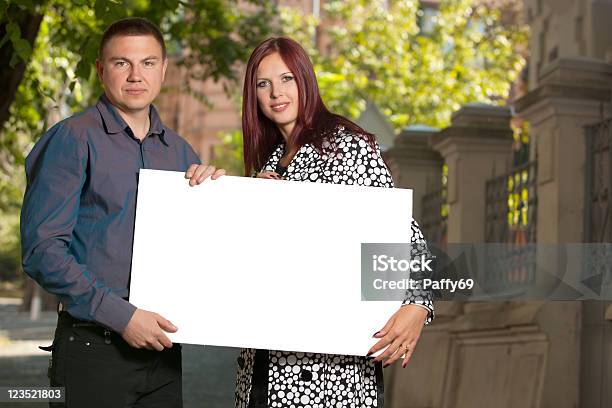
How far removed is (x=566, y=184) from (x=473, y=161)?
114 inches

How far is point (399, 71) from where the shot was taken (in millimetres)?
26156

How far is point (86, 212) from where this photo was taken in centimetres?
330

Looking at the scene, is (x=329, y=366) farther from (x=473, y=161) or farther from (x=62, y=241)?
(x=473, y=161)

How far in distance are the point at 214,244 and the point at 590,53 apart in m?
9.61

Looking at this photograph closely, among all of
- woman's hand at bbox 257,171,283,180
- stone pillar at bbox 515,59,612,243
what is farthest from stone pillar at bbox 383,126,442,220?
woman's hand at bbox 257,171,283,180

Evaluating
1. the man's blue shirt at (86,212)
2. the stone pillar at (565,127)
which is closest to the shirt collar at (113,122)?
the man's blue shirt at (86,212)

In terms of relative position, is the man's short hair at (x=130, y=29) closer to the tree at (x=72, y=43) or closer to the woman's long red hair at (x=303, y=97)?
the woman's long red hair at (x=303, y=97)

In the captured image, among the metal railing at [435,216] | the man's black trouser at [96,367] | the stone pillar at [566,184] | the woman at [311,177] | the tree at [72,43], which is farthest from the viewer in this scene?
the metal railing at [435,216]

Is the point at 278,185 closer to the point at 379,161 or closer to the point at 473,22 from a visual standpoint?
the point at 379,161

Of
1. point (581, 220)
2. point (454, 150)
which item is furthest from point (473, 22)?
point (581, 220)

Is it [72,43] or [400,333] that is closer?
[400,333]

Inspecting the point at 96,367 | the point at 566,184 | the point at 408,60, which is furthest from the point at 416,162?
the point at 408,60

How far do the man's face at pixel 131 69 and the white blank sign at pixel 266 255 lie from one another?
0.97 feet

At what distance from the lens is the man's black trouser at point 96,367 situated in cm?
328
